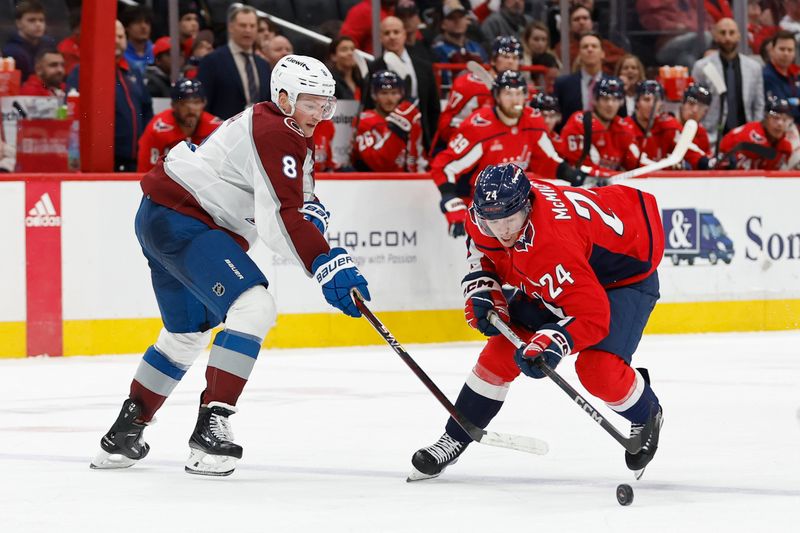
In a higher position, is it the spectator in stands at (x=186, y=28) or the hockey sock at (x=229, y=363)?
the spectator in stands at (x=186, y=28)

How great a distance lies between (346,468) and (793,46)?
6.59 m

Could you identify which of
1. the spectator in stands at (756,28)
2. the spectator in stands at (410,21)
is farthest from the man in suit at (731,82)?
the spectator in stands at (410,21)

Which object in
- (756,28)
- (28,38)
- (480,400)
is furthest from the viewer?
(756,28)

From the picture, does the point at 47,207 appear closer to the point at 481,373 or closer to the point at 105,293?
the point at 105,293

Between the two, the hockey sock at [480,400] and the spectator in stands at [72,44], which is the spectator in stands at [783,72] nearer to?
the spectator in stands at [72,44]

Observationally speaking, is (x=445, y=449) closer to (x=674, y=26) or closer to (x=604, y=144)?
(x=604, y=144)

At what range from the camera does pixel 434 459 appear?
405 cm

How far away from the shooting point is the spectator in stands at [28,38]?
7887mm

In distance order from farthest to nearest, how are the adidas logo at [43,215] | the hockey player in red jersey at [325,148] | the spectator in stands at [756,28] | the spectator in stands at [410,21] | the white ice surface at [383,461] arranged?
the spectator in stands at [756,28]
the spectator in stands at [410,21]
the hockey player in red jersey at [325,148]
the adidas logo at [43,215]
the white ice surface at [383,461]

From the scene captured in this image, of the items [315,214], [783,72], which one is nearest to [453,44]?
[783,72]

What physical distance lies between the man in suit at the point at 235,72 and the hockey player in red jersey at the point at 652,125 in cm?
246

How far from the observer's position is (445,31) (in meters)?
9.33

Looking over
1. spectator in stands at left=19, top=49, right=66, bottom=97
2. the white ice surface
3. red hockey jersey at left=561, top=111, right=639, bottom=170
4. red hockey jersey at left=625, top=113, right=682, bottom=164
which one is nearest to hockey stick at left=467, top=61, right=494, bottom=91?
red hockey jersey at left=561, top=111, right=639, bottom=170

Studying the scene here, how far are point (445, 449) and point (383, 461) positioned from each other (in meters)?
0.36
